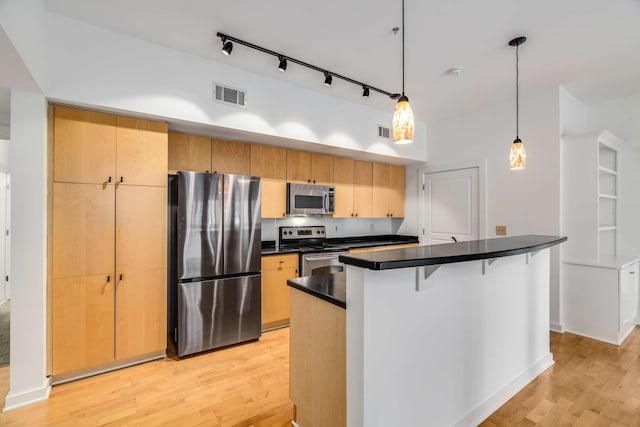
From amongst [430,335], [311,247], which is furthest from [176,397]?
[311,247]

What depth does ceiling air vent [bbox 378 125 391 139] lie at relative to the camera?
4329mm

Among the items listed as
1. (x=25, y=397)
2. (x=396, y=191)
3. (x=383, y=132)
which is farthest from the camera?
(x=396, y=191)

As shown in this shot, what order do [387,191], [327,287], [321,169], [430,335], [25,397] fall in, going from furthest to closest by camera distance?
[387,191]
[321,169]
[25,397]
[327,287]
[430,335]

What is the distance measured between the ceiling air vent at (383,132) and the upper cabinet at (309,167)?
0.77 meters

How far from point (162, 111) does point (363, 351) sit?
2564mm

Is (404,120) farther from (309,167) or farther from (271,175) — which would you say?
(309,167)

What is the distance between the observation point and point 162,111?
2.70m

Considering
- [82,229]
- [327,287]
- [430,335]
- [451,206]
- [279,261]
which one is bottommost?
[430,335]

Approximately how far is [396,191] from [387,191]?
237 millimetres

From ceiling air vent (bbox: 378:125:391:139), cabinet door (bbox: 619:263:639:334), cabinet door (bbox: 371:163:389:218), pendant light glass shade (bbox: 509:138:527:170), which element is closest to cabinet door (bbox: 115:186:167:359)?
ceiling air vent (bbox: 378:125:391:139)

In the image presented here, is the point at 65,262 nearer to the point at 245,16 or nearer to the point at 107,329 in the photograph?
the point at 107,329

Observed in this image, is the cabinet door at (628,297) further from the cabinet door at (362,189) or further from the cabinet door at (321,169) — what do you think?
the cabinet door at (321,169)

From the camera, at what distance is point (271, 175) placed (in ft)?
12.4

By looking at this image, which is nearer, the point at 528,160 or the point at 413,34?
the point at 413,34
